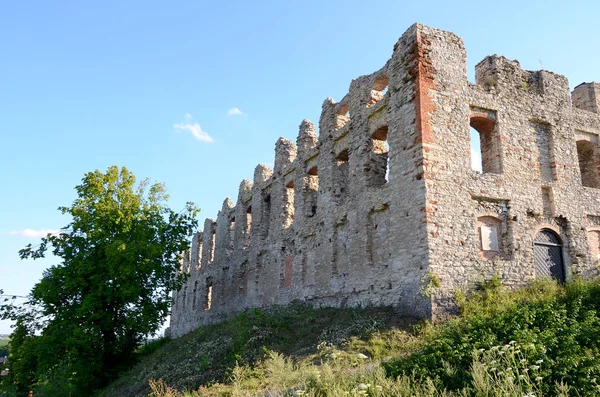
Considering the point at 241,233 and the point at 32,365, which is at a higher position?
the point at 241,233

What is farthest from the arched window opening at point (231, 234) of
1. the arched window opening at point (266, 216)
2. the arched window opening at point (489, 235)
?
the arched window opening at point (489, 235)

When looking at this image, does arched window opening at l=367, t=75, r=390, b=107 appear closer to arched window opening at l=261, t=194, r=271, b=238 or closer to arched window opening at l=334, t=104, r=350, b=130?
arched window opening at l=334, t=104, r=350, b=130

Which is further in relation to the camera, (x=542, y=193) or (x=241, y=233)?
(x=241, y=233)

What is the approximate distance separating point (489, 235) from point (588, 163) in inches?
224

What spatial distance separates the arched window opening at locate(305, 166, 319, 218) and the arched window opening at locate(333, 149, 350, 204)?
5.02 feet

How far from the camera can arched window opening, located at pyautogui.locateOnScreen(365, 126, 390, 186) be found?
14453 mm

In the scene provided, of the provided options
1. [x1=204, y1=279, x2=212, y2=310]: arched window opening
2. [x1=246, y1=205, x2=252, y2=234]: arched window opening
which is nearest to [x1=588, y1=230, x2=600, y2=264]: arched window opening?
[x1=246, y1=205, x2=252, y2=234]: arched window opening

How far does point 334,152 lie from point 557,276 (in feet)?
24.7

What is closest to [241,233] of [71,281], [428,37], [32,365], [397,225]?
[71,281]

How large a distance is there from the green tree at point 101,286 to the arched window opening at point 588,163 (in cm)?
1450

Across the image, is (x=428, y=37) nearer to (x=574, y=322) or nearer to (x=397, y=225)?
(x=397, y=225)

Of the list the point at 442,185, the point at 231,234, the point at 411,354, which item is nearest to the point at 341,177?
the point at 442,185

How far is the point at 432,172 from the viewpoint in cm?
1193

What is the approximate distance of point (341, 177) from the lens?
639 inches
